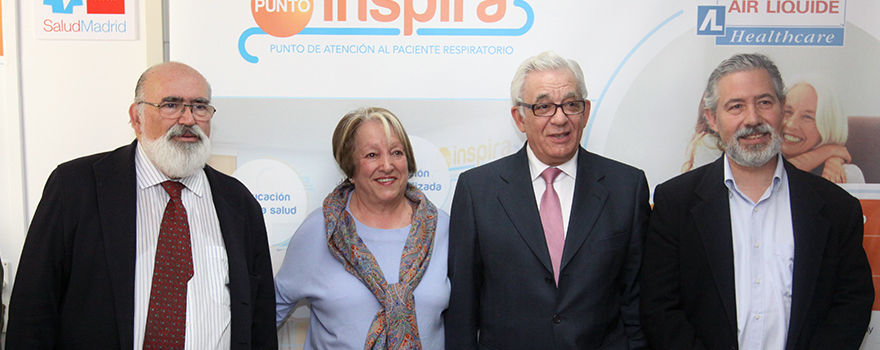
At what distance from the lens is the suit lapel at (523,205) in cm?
207

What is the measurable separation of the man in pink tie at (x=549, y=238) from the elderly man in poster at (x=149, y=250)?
0.93 m

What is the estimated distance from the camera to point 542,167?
2211 millimetres

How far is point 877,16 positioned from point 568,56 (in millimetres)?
1611

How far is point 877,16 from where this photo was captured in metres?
2.69

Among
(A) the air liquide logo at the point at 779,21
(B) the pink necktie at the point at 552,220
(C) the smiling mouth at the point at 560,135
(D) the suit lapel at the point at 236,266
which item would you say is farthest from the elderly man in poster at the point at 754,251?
(D) the suit lapel at the point at 236,266

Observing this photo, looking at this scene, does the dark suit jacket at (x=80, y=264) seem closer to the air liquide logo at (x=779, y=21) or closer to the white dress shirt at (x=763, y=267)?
the white dress shirt at (x=763, y=267)

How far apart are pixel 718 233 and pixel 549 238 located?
25.8 inches

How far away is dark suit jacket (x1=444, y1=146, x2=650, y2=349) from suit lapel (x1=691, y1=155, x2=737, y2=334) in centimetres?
22

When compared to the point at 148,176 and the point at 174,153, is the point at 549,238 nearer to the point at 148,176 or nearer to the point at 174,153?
the point at 174,153

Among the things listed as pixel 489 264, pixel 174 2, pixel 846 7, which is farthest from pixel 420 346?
pixel 846 7

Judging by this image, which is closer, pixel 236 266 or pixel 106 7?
pixel 236 266

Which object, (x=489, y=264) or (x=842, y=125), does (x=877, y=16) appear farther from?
(x=489, y=264)

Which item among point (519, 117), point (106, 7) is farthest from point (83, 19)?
point (519, 117)

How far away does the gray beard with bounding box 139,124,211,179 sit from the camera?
2002 millimetres
